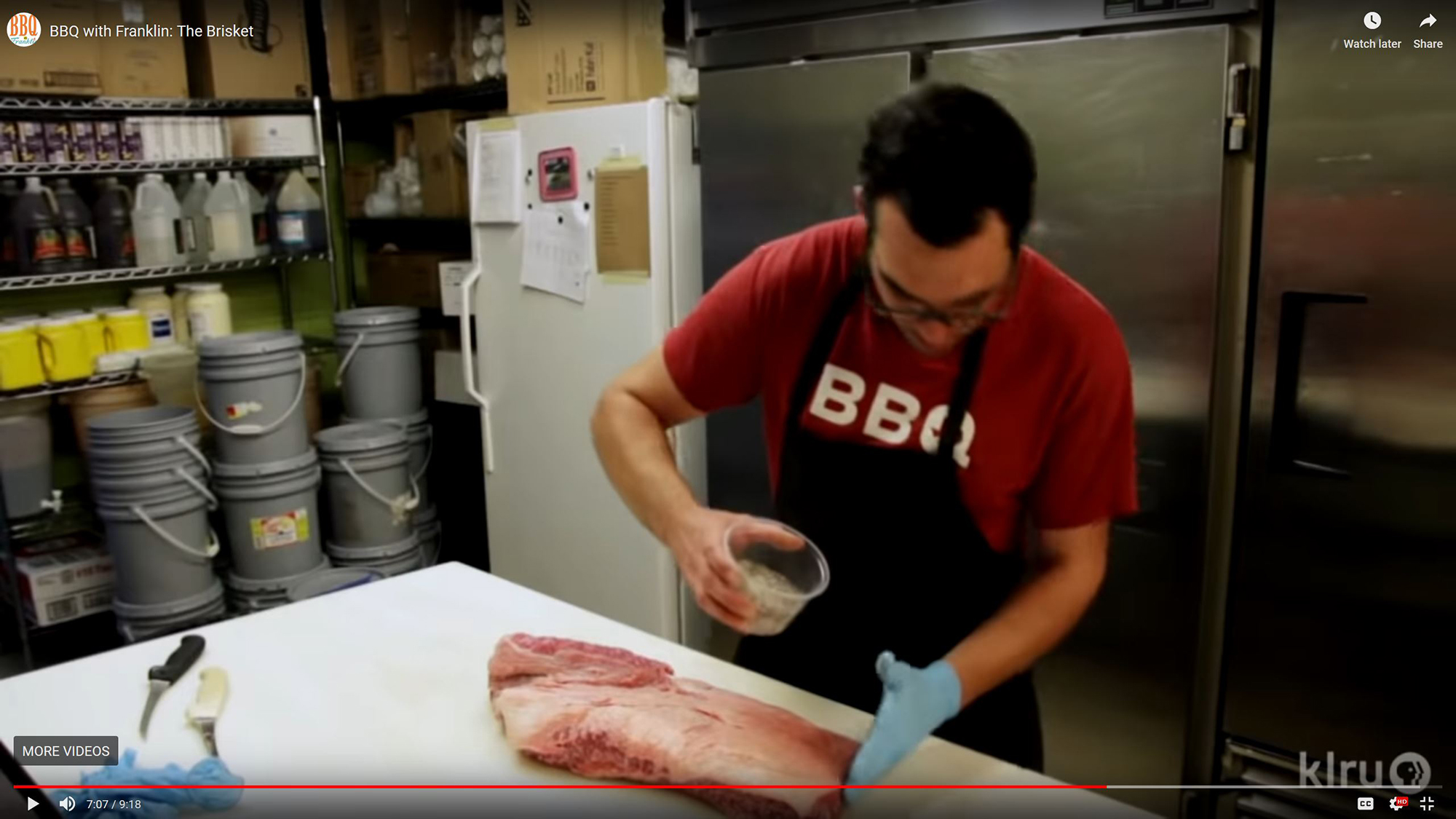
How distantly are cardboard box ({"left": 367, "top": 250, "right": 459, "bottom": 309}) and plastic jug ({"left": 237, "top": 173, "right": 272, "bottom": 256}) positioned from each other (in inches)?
9.9

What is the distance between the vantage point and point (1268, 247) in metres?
1.26

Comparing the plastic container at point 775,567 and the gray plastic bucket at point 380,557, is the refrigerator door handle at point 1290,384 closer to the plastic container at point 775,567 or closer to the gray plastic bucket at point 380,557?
the plastic container at point 775,567

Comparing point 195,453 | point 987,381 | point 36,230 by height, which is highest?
point 36,230

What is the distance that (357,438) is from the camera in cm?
241

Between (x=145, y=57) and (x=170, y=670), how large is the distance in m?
1.70

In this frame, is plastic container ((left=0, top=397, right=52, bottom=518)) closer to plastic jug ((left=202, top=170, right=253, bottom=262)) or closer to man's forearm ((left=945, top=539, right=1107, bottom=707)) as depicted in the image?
plastic jug ((left=202, top=170, right=253, bottom=262))

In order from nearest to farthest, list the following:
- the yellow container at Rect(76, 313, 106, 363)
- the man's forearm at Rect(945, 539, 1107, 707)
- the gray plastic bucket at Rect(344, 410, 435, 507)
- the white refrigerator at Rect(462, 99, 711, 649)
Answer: the man's forearm at Rect(945, 539, 1107, 707) < the white refrigerator at Rect(462, 99, 711, 649) < the yellow container at Rect(76, 313, 106, 363) < the gray plastic bucket at Rect(344, 410, 435, 507)

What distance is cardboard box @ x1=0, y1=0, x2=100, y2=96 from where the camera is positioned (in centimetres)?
194

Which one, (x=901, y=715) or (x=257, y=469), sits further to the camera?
(x=257, y=469)

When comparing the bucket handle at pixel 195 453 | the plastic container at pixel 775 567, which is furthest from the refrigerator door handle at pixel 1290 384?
the bucket handle at pixel 195 453

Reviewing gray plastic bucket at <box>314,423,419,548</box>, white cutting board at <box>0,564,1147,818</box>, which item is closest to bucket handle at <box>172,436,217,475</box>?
gray plastic bucket at <box>314,423,419,548</box>

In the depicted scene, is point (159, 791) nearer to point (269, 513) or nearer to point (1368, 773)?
point (1368, 773)

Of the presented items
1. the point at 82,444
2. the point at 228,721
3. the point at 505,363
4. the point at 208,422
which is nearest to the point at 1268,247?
the point at 228,721

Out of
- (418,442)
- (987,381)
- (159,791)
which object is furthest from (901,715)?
(418,442)
